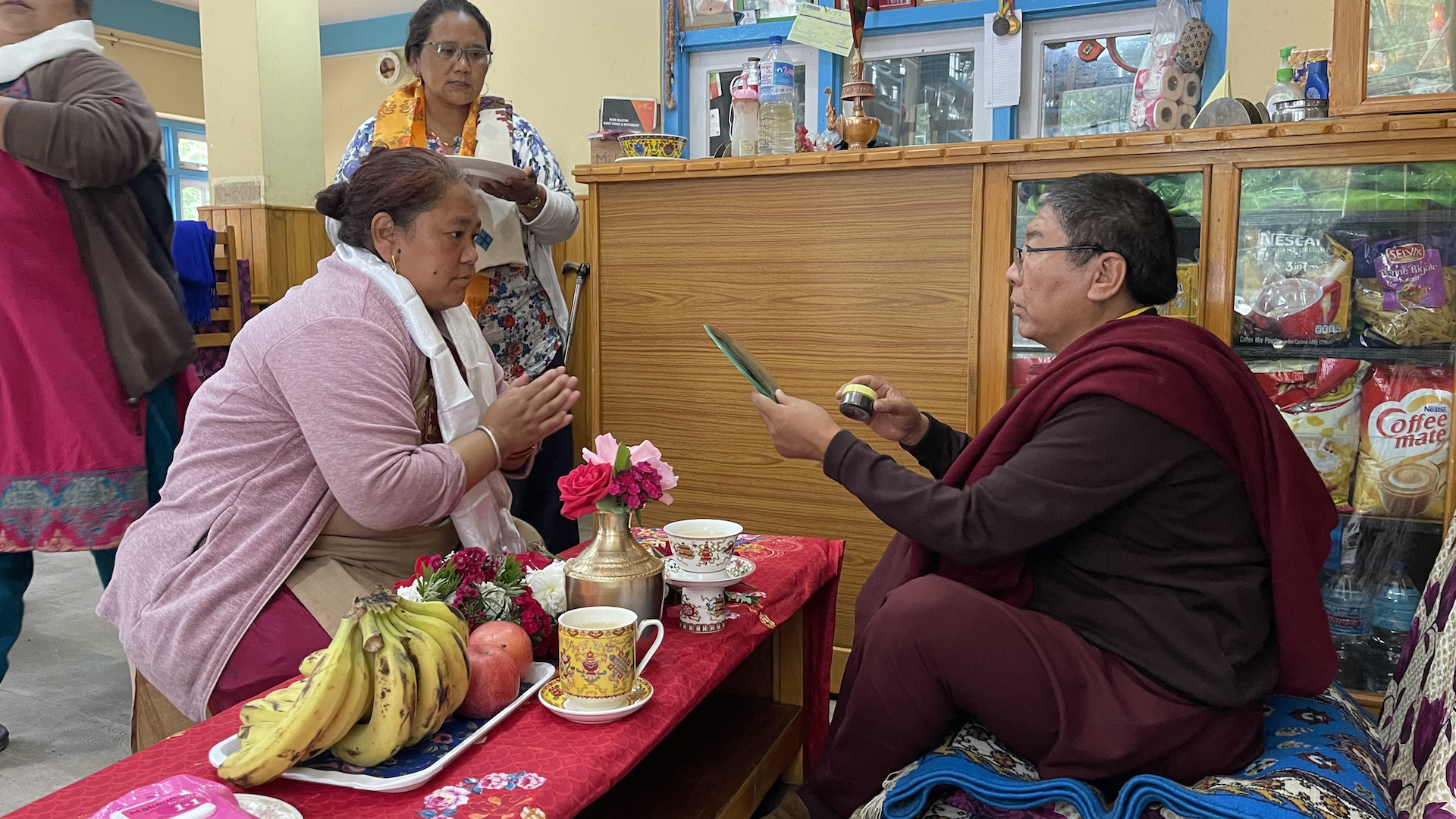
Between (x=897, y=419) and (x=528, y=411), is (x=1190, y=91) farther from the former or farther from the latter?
(x=528, y=411)

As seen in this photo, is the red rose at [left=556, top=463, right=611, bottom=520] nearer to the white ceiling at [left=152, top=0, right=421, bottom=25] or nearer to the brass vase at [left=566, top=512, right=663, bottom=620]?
the brass vase at [left=566, top=512, right=663, bottom=620]

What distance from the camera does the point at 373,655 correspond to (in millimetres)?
1073

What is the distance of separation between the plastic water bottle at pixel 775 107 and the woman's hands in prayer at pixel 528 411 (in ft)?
4.25

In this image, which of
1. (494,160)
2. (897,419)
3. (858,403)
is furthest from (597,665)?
(494,160)

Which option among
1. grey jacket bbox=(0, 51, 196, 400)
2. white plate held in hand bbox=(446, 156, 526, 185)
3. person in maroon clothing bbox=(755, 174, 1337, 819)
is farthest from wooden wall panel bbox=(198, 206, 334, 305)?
person in maroon clothing bbox=(755, 174, 1337, 819)

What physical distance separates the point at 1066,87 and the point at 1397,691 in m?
3.19

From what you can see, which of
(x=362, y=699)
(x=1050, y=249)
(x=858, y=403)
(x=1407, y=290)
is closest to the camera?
(x=362, y=699)

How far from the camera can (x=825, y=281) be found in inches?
103

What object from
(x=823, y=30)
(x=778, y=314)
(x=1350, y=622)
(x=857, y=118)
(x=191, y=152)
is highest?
(x=191, y=152)

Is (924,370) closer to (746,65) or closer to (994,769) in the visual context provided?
(746,65)

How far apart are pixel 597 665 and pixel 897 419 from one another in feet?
3.04

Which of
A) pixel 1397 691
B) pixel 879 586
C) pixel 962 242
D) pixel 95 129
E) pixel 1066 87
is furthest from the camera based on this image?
pixel 1066 87

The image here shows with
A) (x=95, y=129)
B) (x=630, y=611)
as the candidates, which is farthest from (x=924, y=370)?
(x=95, y=129)

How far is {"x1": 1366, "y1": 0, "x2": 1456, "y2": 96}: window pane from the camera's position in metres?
2.04
